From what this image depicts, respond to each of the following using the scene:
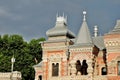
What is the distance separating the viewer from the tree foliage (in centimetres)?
5644

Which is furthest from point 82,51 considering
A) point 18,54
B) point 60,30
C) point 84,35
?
point 18,54

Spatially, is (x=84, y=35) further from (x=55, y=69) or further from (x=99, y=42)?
(x=55, y=69)

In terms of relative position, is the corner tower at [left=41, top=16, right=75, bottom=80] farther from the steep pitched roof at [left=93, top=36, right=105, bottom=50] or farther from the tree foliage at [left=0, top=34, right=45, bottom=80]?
the tree foliage at [left=0, top=34, right=45, bottom=80]

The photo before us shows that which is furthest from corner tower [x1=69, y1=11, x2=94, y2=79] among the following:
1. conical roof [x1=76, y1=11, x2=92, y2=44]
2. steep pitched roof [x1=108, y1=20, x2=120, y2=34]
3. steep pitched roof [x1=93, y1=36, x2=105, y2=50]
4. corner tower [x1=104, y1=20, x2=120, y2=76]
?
steep pitched roof [x1=108, y1=20, x2=120, y2=34]

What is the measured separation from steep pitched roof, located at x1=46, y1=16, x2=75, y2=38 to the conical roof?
80.0 inches

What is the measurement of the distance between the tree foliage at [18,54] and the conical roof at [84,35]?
16.6m

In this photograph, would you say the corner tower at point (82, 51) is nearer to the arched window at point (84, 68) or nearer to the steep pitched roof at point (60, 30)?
the arched window at point (84, 68)

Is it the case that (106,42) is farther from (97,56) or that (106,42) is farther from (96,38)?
(96,38)

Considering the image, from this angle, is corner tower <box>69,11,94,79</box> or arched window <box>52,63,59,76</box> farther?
arched window <box>52,63,59,76</box>

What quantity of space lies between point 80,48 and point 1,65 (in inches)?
727

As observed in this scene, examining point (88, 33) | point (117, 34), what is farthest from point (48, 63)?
point (117, 34)

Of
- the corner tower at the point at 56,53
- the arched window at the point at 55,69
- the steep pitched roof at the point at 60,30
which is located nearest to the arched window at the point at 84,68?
the corner tower at the point at 56,53

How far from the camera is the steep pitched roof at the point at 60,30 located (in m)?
45.0

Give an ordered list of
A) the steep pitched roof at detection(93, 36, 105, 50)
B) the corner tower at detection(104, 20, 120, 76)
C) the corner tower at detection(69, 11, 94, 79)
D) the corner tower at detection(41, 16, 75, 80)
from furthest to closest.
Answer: the steep pitched roof at detection(93, 36, 105, 50)
the corner tower at detection(41, 16, 75, 80)
the corner tower at detection(69, 11, 94, 79)
the corner tower at detection(104, 20, 120, 76)
